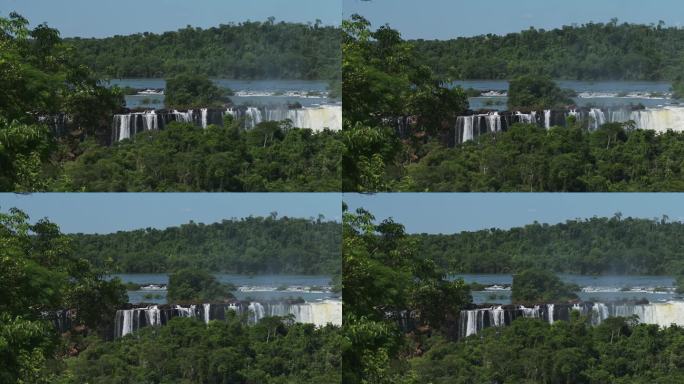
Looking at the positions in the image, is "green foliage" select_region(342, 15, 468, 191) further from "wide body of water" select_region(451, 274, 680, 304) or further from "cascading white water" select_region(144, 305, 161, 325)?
"cascading white water" select_region(144, 305, 161, 325)

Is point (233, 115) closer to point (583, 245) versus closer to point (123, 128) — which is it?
point (123, 128)

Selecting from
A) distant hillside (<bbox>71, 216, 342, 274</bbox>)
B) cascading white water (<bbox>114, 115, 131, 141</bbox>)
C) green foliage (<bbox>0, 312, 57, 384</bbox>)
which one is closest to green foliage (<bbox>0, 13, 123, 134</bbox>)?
cascading white water (<bbox>114, 115, 131, 141</bbox>)

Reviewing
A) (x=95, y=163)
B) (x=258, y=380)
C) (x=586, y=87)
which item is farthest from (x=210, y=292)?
(x=586, y=87)

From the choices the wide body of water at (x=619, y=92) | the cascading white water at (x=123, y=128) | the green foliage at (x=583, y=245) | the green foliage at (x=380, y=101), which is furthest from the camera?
the cascading white water at (x=123, y=128)

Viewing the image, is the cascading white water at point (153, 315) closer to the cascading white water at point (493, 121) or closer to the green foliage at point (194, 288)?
the green foliage at point (194, 288)

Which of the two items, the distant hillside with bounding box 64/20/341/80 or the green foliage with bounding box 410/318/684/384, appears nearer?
the green foliage with bounding box 410/318/684/384

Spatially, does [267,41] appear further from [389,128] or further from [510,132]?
[510,132]

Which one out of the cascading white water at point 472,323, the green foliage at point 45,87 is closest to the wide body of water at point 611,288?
the cascading white water at point 472,323
